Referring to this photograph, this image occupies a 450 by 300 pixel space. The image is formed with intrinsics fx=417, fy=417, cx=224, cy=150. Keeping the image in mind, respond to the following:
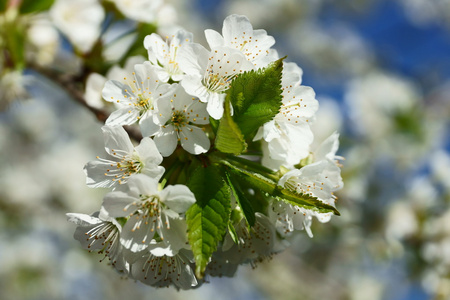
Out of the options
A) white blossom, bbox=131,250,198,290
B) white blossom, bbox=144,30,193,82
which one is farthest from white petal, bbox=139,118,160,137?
white blossom, bbox=131,250,198,290

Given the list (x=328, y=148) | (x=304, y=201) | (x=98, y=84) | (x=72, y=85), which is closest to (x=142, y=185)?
(x=304, y=201)

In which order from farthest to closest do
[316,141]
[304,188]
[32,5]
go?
[316,141] → [32,5] → [304,188]

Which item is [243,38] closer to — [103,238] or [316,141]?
[103,238]

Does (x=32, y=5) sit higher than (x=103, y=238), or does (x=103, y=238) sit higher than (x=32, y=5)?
(x=32, y=5)

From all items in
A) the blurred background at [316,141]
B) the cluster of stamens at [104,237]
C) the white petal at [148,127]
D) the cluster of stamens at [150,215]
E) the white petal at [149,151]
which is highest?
the white petal at [148,127]

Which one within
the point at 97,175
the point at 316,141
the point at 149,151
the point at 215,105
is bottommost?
the point at 316,141

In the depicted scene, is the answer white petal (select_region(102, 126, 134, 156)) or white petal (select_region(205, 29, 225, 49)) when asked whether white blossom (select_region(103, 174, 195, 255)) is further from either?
white petal (select_region(205, 29, 225, 49))

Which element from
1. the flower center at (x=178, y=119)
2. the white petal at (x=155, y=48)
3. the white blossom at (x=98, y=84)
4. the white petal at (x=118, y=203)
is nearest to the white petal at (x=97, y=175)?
the white petal at (x=118, y=203)

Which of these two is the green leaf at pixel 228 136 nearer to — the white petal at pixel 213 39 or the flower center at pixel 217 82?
the flower center at pixel 217 82
